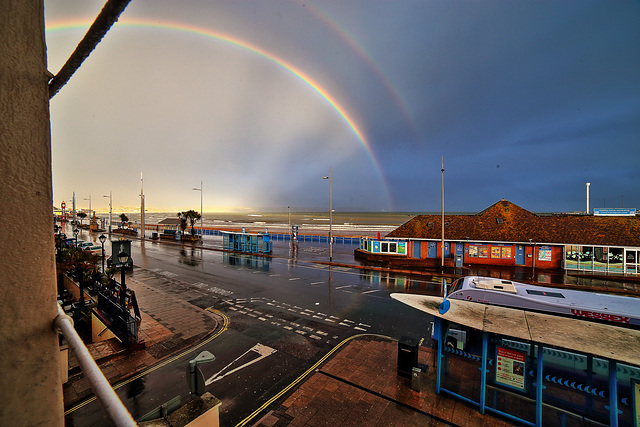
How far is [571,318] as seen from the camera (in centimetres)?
690

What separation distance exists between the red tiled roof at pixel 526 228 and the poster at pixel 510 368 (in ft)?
68.1

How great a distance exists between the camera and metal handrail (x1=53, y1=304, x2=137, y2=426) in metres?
1.11

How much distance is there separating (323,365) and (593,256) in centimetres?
2630

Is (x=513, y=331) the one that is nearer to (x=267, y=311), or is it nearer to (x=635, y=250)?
(x=267, y=311)

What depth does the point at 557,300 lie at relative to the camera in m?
7.60

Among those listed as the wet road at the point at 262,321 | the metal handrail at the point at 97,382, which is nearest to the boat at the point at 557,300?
the wet road at the point at 262,321

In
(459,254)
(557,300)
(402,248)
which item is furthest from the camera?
(402,248)

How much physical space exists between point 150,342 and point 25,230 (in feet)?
36.5

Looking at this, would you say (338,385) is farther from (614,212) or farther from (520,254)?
(614,212)

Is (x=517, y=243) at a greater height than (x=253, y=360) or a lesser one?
greater

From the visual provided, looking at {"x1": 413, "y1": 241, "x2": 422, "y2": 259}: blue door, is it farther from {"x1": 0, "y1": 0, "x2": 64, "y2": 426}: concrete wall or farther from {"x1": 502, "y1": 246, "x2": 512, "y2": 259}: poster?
Result: {"x1": 0, "y1": 0, "x2": 64, "y2": 426}: concrete wall

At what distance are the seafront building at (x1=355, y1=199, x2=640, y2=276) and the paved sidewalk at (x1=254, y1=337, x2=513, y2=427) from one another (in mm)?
17574

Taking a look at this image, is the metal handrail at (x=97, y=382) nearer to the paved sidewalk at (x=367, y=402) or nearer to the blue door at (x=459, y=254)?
the paved sidewalk at (x=367, y=402)

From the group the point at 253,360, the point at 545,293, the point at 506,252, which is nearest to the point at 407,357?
the point at 545,293
